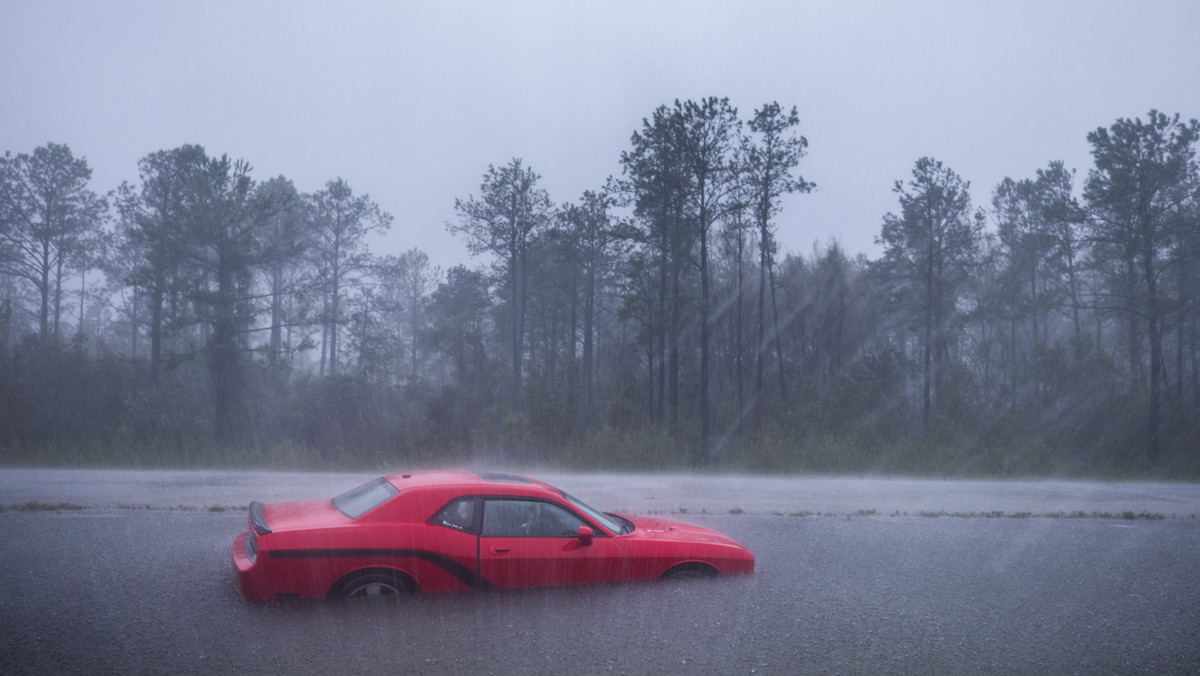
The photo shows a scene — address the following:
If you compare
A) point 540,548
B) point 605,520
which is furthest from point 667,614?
point 605,520

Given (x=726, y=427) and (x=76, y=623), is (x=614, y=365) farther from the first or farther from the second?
(x=76, y=623)

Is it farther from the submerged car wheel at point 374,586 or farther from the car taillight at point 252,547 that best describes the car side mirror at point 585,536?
the car taillight at point 252,547

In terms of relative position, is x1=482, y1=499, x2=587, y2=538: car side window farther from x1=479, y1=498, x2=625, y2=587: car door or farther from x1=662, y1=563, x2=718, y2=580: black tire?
x1=662, y1=563, x2=718, y2=580: black tire

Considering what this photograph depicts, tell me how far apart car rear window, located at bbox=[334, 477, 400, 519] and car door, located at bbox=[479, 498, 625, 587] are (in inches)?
36.2

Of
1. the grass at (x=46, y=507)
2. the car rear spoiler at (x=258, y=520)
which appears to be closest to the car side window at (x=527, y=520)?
the car rear spoiler at (x=258, y=520)

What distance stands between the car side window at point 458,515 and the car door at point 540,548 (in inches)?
4.5

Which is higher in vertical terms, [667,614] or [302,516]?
[302,516]

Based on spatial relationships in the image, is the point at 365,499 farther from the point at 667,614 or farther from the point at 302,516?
the point at 667,614

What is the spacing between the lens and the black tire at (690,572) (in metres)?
6.79

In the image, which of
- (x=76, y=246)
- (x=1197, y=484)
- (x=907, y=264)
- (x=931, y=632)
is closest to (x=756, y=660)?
(x=931, y=632)

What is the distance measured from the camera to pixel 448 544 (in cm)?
608

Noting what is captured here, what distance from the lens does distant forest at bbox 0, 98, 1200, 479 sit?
23.0 meters

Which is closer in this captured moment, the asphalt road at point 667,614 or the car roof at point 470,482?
the asphalt road at point 667,614

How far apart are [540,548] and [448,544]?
784mm
